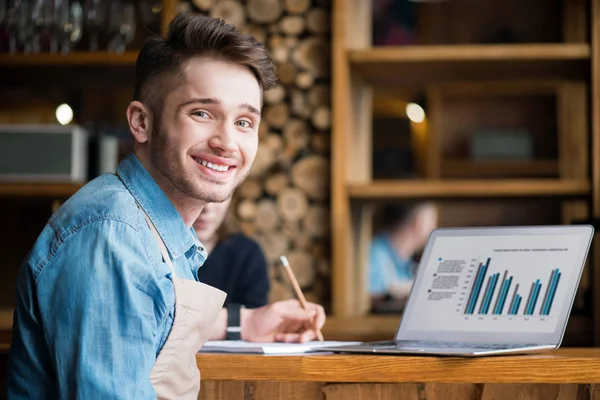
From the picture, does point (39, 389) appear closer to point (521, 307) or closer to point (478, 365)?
point (478, 365)

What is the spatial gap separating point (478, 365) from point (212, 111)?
0.65 meters

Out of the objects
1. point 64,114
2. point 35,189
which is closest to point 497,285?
point 35,189

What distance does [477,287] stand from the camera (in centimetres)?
186

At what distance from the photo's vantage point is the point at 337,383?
1683 millimetres

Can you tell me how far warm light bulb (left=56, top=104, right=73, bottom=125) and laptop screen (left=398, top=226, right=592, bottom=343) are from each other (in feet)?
9.15

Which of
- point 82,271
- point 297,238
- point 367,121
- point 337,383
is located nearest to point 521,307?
point 337,383

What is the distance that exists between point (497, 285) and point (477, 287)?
0.04 meters

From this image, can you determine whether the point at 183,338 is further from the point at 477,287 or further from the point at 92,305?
the point at 477,287

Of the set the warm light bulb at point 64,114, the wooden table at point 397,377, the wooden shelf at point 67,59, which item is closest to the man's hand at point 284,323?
the wooden table at point 397,377

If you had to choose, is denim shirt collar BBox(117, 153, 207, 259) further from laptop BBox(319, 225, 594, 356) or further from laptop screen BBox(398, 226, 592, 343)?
laptop screen BBox(398, 226, 592, 343)

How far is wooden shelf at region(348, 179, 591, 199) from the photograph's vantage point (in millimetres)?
3488

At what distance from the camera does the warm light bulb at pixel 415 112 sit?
519 centimetres

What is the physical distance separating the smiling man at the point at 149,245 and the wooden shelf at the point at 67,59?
2.11 meters

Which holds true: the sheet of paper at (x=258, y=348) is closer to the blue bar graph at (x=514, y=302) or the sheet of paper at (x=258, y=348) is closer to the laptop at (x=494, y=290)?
the laptop at (x=494, y=290)
